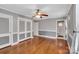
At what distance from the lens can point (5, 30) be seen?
5277mm

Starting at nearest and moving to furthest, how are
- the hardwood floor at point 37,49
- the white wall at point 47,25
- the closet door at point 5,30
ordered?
the hardwood floor at point 37,49 → the closet door at point 5,30 → the white wall at point 47,25

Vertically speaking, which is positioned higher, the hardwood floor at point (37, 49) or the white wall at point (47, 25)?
the white wall at point (47, 25)

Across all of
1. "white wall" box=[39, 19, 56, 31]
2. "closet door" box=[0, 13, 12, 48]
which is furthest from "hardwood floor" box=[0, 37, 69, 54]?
"white wall" box=[39, 19, 56, 31]

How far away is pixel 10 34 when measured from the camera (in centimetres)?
568

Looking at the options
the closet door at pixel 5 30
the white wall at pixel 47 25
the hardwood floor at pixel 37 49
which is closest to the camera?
the hardwood floor at pixel 37 49

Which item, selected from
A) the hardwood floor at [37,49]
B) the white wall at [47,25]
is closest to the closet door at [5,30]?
the hardwood floor at [37,49]

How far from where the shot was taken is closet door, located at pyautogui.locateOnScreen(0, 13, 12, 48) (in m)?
4.97

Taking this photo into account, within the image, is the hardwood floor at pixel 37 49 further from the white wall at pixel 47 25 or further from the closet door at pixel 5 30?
the white wall at pixel 47 25

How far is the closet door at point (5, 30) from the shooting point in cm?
497

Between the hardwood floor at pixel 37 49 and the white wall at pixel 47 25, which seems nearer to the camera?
the hardwood floor at pixel 37 49

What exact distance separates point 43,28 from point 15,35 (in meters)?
4.93

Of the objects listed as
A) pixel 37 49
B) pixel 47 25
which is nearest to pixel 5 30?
pixel 37 49

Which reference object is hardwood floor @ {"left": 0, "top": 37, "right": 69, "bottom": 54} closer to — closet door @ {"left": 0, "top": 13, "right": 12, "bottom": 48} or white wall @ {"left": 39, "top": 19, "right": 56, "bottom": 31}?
closet door @ {"left": 0, "top": 13, "right": 12, "bottom": 48}

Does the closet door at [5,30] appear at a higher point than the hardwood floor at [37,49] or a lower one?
higher
